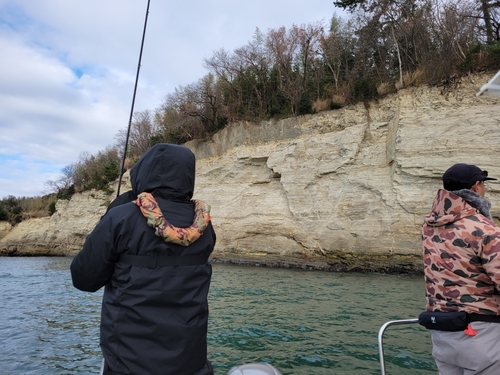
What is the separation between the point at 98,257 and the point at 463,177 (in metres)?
2.39

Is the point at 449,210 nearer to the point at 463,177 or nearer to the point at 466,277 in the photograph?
the point at 463,177

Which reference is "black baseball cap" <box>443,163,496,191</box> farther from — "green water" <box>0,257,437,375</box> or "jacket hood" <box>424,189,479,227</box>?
"green water" <box>0,257,437,375</box>

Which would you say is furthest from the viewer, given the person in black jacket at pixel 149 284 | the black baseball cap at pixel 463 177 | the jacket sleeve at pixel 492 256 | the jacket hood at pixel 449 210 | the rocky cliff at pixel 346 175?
the rocky cliff at pixel 346 175

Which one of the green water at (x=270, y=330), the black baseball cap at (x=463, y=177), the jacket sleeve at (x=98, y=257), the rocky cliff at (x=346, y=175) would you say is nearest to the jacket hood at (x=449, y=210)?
the black baseball cap at (x=463, y=177)

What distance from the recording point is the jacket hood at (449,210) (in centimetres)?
228

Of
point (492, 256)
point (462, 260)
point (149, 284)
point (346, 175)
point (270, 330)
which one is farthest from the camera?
point (346, 175)

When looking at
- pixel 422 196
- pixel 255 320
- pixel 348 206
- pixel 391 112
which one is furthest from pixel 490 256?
pixel 391 112

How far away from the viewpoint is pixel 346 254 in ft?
57.6

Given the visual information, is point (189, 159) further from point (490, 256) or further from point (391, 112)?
point (391, 112)

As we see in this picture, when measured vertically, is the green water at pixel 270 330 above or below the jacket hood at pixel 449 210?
below

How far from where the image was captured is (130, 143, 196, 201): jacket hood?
211 cm

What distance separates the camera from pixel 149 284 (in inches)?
73.9

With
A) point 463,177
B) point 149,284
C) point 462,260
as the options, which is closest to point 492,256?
point 462,260

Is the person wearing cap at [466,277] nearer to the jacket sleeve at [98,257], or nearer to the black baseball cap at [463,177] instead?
the black baseball cap at [463,177]
